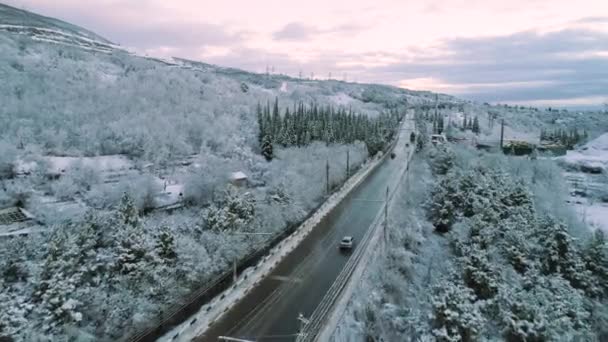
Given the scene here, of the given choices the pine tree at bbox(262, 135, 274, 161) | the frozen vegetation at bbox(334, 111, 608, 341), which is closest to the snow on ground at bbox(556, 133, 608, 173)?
the frozen vegetation at bbox(334, 111, 608, 341)

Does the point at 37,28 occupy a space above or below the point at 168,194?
above

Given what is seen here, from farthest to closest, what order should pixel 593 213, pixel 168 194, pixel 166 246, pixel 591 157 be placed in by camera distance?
pixel 591 157 → pixel 593 213 → pixel 168 194 → pixel 166 246

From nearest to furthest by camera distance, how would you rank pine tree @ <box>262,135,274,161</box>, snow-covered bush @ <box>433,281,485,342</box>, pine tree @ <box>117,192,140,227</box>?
snow-covered bush @ <box>433,281,485,342</box> < pine tree @ <box>117,192,140,227</box> < pine tree @ <box>262,135,274,161</box>

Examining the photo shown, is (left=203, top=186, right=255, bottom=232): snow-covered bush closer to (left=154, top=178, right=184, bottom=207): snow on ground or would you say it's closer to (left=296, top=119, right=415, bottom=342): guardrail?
(left=154, top=178, right=184, bottom=207): snow on ground

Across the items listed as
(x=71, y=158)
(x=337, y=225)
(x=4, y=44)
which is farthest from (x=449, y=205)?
(x=4, y=44)

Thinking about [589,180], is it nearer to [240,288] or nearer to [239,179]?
[239,179]

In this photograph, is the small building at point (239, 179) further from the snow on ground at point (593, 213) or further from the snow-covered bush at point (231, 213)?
the snow on ground at point (593, 213)

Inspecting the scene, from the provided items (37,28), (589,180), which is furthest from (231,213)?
(37,28)
